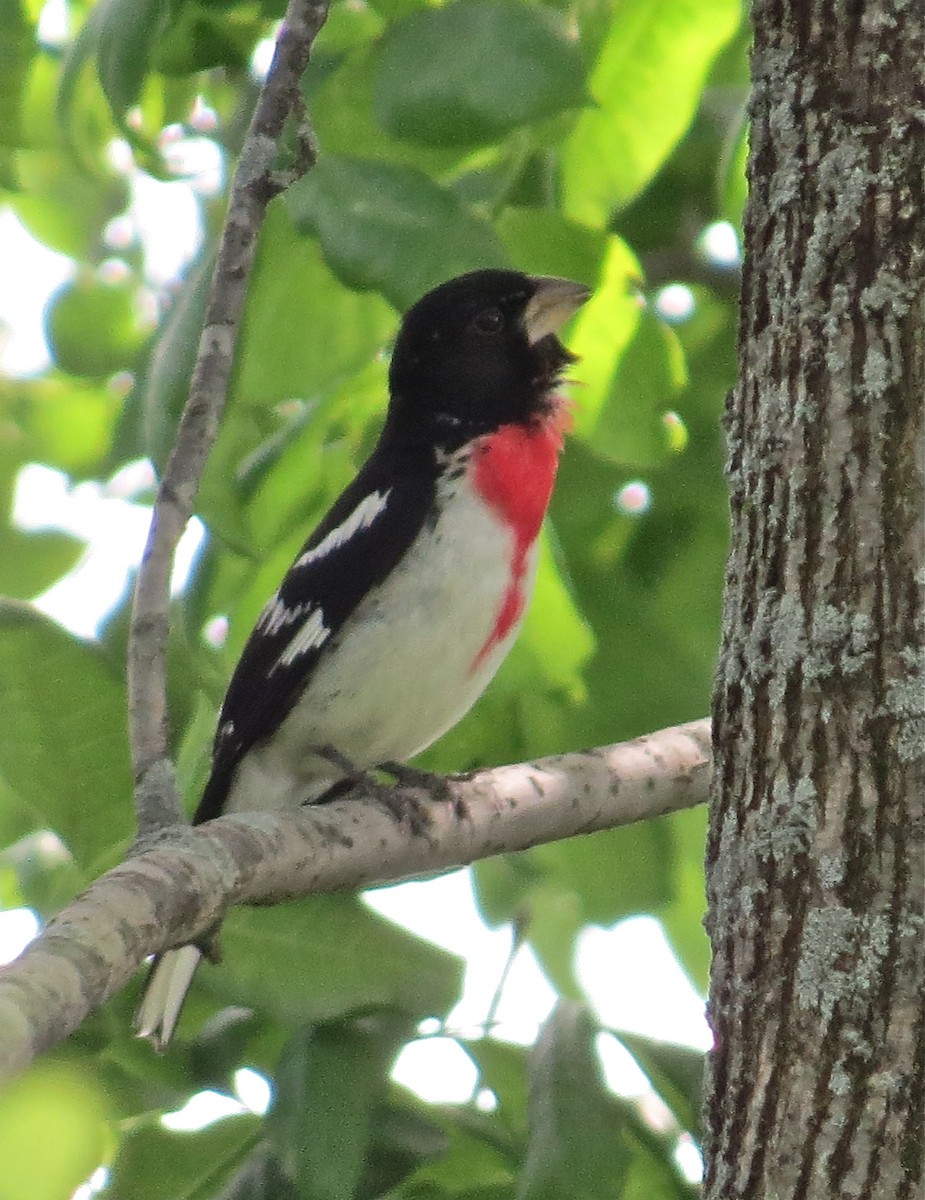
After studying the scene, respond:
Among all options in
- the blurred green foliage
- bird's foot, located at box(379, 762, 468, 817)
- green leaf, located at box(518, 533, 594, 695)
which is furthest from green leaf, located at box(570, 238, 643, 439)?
bird's foot, located at box(379, 762, 468, 817)

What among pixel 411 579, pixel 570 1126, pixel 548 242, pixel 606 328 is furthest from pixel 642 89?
pixel 570 1126

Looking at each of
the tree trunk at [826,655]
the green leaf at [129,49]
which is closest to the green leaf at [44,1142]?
the tree trunk at [826,655]

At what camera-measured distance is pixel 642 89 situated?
116 inches

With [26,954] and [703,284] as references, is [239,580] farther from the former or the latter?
[26,954]

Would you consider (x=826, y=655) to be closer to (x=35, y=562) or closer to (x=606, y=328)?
(x=606, y=328)

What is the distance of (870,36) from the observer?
79.3 inches

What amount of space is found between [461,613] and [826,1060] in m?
1.87

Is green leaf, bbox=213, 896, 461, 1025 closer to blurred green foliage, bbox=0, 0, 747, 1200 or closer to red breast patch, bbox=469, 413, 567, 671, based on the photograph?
blurred green foliage, bbox=0, 0, 747, 1200

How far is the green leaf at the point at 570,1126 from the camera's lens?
8.20ft

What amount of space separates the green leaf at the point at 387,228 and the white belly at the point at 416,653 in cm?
92

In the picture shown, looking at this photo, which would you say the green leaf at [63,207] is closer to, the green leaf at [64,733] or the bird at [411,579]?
the bird at [411,579]

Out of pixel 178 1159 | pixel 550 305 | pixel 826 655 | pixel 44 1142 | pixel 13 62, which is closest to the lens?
pixel 44 1142

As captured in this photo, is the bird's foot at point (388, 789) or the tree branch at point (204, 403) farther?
the bird's foot at point (388, 789)

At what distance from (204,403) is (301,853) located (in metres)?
0.72
